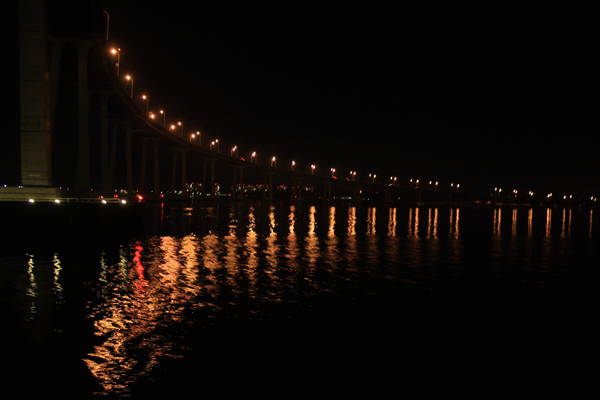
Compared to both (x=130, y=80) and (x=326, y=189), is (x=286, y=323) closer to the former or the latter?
(x=130, y=80)

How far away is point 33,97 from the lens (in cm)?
3441

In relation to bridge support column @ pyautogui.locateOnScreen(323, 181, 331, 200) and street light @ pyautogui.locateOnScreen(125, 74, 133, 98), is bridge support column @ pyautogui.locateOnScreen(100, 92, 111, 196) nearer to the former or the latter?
street light @ pyautogui.locateOnScreen(125, 74, 133, 98)

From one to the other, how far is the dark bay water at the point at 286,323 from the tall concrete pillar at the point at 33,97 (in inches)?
358

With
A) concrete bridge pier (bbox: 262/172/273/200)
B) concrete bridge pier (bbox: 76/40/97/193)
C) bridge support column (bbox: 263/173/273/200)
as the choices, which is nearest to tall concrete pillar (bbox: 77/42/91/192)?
concrete bridge pier (bbox: 76/40/97/193)

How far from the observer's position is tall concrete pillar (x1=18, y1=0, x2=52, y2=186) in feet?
112

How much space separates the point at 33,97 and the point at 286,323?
27791 millimetres

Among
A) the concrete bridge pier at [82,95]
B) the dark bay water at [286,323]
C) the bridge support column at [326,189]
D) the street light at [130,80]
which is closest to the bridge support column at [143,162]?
the street light at [130,80]

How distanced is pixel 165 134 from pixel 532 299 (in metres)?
73.4

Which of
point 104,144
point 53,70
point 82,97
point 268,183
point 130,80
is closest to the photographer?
point 53,70

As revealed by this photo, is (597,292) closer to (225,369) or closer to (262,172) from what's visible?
(225,369)

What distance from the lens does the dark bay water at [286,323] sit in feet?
32.9

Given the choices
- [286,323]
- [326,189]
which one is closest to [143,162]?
[286,323]

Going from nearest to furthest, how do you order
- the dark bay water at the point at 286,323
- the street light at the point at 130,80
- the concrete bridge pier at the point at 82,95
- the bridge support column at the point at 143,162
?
1. the dark bay water at the point at 286,323
2. the concrete bridge pier at the point at 82,95
3. the street light at the point at 130,80
4. the bridge support column at the point at 143,162

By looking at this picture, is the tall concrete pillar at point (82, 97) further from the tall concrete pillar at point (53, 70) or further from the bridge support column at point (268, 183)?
the bridge support column at point (268, 183)
